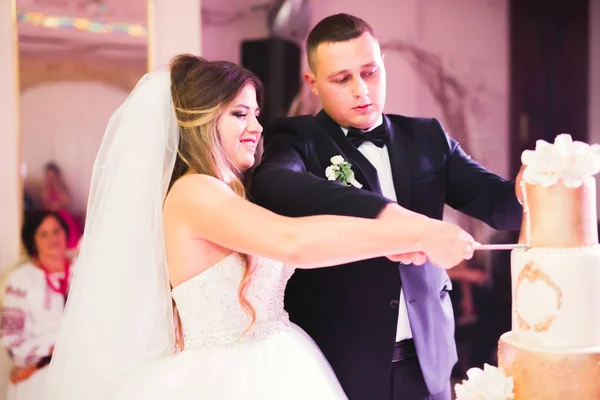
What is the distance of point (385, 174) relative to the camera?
6.97 feet

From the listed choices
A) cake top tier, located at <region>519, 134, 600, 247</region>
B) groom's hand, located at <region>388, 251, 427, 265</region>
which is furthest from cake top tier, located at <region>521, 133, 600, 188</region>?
groom's hand, located at <region>388, 251, 427, 265</region>

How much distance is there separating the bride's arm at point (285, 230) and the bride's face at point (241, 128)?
0.15m

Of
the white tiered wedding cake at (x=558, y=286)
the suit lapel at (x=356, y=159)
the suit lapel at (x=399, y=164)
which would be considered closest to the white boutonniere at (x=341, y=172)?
the suit lapel at (x=356, y=159)

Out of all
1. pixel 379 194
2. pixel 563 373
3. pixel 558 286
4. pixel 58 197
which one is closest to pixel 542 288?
pixel 558 286

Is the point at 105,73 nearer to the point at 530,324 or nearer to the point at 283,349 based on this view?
the point at 283,349

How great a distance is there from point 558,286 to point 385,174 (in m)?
0.73

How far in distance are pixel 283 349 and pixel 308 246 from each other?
16.4 inches

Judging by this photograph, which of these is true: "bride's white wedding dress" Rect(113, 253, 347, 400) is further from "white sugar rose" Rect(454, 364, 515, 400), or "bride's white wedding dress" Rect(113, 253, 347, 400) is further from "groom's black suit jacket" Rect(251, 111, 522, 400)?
"white sugar rose" Rect(454, 364, 515, 400)

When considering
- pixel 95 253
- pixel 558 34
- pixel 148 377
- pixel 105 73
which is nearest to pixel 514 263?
pixel 148 377

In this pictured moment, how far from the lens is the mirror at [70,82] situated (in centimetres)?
381

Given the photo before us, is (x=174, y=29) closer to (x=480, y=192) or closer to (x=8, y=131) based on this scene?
(x=8, y=131)

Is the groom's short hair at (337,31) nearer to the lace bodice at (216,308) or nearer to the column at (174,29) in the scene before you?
the lace bodice at (216,308)

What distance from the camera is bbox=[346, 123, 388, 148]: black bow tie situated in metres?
2.11

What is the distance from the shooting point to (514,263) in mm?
1620
